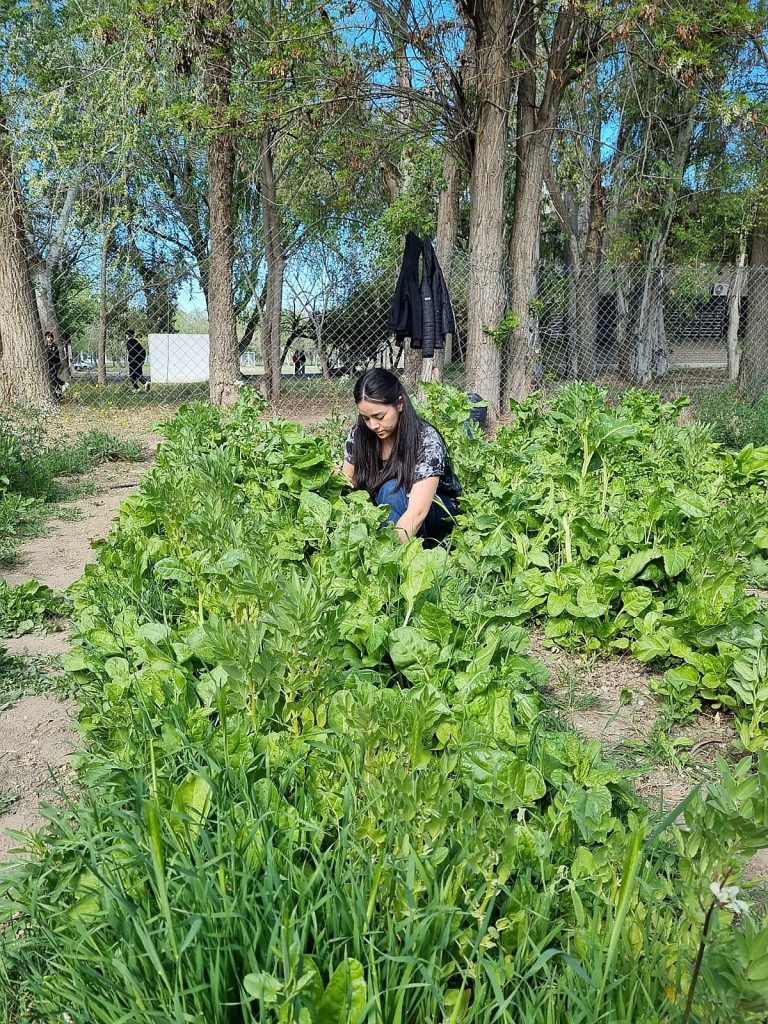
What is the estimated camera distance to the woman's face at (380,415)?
398 centimetres

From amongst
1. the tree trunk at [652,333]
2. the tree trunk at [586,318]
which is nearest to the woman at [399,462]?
the tree trunk at [586,318]

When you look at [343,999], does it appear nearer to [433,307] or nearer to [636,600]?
[636,600]

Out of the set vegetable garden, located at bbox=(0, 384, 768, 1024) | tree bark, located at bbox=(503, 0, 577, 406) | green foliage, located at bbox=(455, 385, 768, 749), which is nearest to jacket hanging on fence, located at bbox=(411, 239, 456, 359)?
tree bark, located at bbox=(503, 0, 577, 406)

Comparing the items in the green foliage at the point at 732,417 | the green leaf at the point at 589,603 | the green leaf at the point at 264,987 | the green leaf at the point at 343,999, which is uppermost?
the green foliage at the point at 732,417

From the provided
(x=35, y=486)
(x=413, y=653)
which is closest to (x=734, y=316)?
(x=35, y=486)

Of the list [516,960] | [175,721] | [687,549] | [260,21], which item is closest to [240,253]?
[260,21]

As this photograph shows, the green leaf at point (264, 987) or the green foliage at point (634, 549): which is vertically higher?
the green foliage at point (634, 549)

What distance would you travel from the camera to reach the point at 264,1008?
121cm

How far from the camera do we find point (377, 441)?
4324 millimetres

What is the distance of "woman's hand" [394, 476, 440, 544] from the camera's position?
Answer: 3797mm

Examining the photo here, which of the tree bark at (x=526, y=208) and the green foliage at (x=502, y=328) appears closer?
the green foliage at (x=502, y=328)

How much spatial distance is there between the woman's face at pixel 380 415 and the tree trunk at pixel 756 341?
29.4 ft

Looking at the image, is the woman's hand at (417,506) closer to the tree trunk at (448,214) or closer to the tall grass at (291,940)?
the tall grass at (291,940)

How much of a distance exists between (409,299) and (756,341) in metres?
5.93
